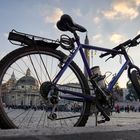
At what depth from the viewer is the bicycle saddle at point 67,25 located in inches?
123

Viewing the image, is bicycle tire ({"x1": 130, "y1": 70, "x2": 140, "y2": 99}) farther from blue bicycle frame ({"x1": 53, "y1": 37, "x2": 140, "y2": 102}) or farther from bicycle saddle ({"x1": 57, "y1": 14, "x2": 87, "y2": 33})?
bicycle saddle ({"x1": 57, "y1": 14, "x2": 87, "y2": 33})

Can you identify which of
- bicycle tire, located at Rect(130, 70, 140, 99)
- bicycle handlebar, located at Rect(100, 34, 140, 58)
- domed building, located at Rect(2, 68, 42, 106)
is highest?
bicycle handlebar, located at Rect(100, 34, 140, 58)

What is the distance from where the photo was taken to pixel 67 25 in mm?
3174

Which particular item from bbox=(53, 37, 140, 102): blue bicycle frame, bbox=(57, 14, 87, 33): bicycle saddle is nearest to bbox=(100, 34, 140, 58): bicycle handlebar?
bbox=(53, 37, 140, 102): blue bicycle frame

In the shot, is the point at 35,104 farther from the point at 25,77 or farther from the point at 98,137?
the point at 98,137

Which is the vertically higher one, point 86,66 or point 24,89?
point 86,66

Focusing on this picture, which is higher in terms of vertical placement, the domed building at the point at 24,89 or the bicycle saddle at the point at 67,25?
the bicycle saddle at the point at 67,25

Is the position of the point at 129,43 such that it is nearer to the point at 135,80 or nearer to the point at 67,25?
the point at 135,80

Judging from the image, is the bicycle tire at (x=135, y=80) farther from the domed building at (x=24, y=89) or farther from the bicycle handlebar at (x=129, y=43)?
the domed building at (x=24, y=89)

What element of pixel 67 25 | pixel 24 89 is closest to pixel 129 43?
pixel 67 25

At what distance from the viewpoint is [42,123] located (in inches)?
121

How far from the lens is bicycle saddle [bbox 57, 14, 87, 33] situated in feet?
10.3

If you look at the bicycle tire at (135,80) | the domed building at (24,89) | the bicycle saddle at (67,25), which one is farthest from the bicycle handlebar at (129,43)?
the domed building at (24,89)

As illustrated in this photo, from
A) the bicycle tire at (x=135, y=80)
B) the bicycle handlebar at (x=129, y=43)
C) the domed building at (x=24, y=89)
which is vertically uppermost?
the bicycle handlebar at (x=129, y=43)
